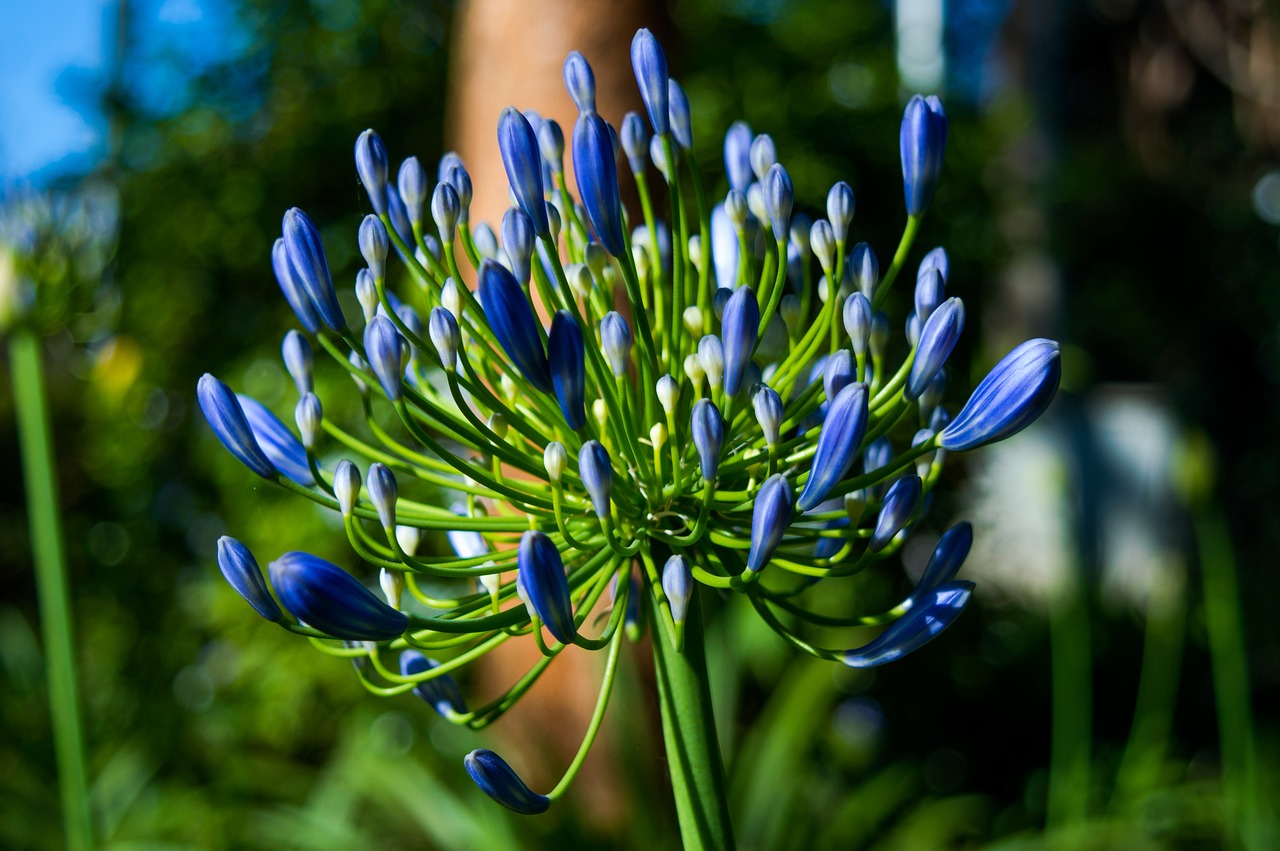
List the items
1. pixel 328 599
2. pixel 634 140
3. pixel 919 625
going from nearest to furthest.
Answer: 1. pixel 328 599
2. pixel 919 625
3. pixel 634 140

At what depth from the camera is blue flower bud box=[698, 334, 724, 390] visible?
70 cm

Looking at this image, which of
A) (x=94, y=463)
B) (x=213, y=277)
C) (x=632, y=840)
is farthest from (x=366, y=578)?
(x=94, y=463)

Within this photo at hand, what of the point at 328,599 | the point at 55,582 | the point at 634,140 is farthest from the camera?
the point at 55,582

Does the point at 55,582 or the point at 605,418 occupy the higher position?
the point at 605,418

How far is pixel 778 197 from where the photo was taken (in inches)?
28.8

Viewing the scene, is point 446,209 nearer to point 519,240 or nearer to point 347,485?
point 519,240

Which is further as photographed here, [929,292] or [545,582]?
[929,292]

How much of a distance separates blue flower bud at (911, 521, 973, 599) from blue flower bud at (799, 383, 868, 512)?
17 centimetres

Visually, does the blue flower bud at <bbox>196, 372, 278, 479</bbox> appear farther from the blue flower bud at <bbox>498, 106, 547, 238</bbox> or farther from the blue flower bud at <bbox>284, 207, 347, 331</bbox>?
the blue flower bud at <bbox>498, 106, 547, 238</bbox>

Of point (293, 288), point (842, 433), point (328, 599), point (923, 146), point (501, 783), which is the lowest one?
point (501, 783)

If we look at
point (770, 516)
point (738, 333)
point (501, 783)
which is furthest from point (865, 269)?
point (501, 783)

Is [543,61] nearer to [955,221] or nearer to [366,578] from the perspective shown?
[366,578]

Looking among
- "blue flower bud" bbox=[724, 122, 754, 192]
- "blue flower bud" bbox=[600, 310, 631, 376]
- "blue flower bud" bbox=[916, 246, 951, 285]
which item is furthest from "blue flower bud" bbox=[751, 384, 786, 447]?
"blue flower bud" bbox=[724, 122, 754, 192]

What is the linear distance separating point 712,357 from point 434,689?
0.36 meters
